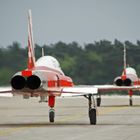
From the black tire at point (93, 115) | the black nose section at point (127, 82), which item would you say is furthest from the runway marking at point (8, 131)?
the black nose section at point (127, 82)

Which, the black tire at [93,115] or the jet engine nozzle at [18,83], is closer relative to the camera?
the jet engine nozzle at [18,83]

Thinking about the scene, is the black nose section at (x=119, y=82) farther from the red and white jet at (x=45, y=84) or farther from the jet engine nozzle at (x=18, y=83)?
the jet engine nozzle at (x=18, y=83)

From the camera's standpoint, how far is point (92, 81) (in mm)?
78125

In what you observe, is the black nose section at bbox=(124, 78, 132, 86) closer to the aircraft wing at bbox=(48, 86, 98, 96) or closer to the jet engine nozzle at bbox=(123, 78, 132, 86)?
the jet engine nozzle at bbox=(123, 78, 132, 86)

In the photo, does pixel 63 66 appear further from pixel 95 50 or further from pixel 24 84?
pixel 24 84

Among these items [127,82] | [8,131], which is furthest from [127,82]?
[8,131]

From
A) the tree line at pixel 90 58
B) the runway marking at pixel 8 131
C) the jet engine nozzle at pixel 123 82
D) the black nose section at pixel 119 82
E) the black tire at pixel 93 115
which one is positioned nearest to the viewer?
the runway marking at pixel 8 131

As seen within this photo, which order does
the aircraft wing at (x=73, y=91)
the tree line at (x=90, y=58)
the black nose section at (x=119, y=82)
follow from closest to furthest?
the aircraft wing at (x=73, y=91) < the black nose section at (x=119, y=82) < the tree line at (x=90, y=58)

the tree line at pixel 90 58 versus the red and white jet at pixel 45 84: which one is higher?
the tree line at pixel 90 58

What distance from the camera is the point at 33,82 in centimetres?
2662

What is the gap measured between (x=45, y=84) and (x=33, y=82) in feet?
1.87

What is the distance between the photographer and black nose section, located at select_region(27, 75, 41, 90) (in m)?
26.5

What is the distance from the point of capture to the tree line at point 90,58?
74188 mm

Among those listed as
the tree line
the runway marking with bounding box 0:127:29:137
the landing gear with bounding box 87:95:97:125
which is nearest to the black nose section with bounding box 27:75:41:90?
the landing gear with bounding box 87:95:97:125
